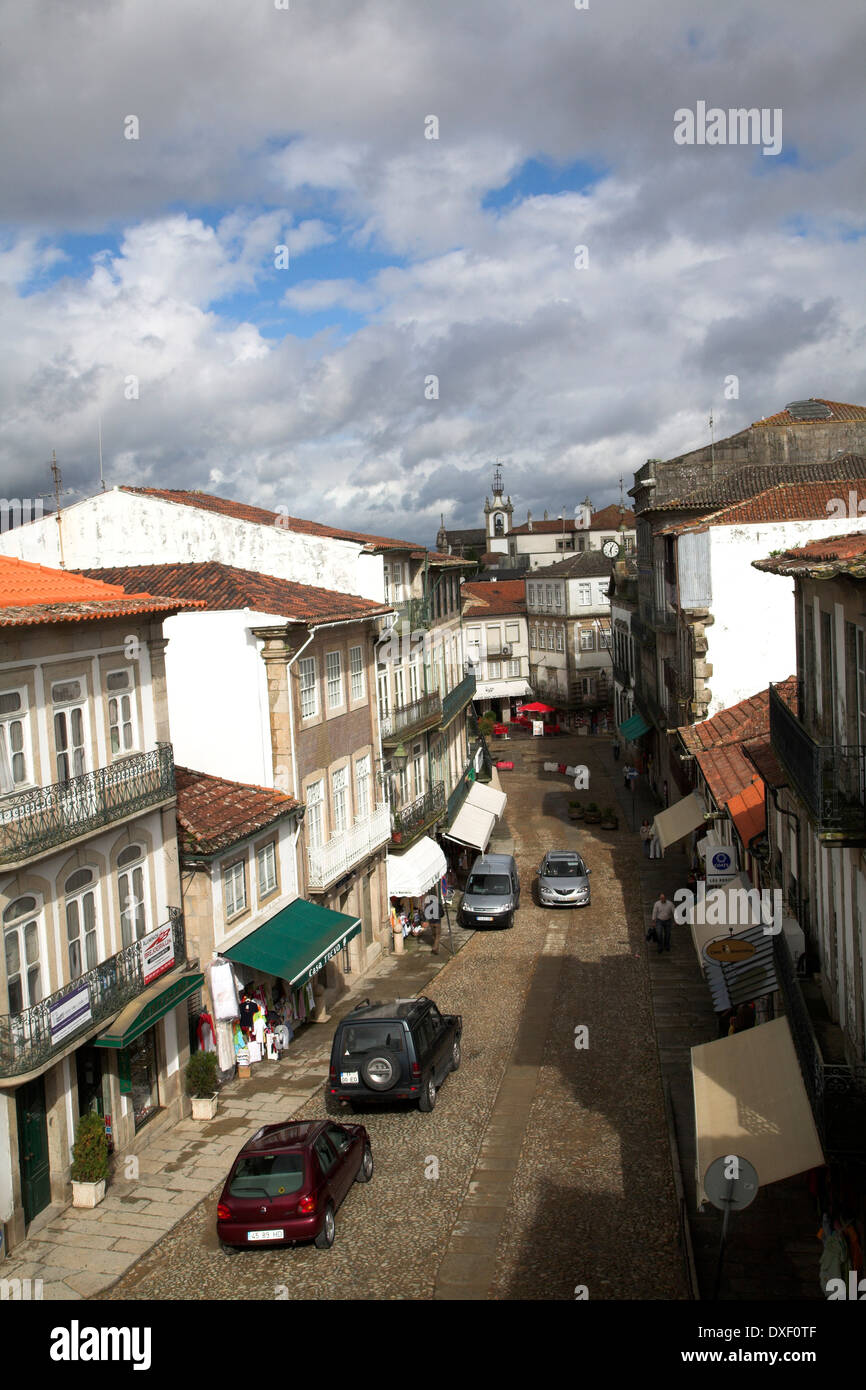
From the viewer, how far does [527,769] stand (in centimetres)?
6178

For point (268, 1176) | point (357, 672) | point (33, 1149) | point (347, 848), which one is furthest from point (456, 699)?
point (268, 1176)

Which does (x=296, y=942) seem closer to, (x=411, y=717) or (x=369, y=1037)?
(x=369, y=1037)

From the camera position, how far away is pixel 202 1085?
64.3ft

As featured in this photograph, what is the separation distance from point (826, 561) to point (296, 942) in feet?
46.7

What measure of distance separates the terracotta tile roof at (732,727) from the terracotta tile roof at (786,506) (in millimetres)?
4786

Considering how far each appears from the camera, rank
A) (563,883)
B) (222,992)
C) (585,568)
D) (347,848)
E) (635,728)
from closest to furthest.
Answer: (222,992) < (347,848) < (563,883) < (635,728) < (585,568)

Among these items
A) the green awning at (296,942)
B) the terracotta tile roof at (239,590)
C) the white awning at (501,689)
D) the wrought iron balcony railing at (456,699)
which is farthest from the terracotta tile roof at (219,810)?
the white awning at (501,689)

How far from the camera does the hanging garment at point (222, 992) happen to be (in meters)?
20.4

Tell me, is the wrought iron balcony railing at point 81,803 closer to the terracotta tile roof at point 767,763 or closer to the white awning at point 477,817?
the terracotta tile roof at point 767,763

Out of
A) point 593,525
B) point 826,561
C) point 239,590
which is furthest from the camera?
point 593,525

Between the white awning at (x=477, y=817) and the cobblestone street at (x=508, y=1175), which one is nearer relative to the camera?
the cobblestone street at (x=508, y=1175)

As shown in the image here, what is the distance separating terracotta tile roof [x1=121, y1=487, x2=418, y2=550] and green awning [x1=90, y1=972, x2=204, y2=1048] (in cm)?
1318

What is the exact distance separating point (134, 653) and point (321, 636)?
8529 millimetres

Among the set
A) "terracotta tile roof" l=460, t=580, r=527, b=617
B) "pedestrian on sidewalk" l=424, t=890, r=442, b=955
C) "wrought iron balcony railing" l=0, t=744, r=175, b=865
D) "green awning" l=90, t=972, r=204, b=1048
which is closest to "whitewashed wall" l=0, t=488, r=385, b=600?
"wrought iron balcony railing" l=0, t=744, r=175, b=865
